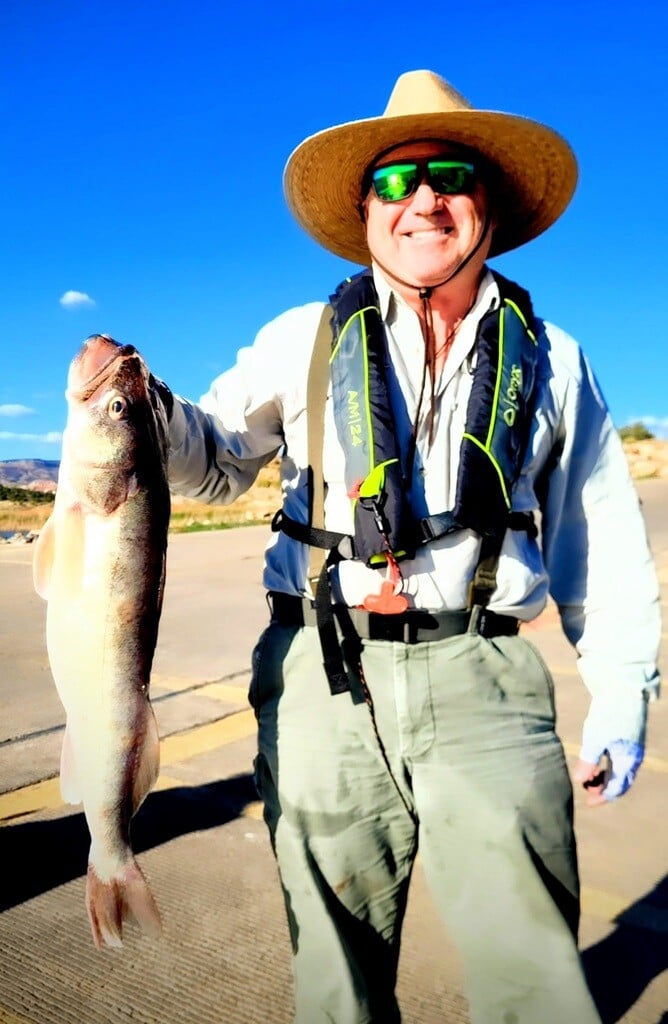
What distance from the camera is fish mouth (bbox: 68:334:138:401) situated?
2045mm

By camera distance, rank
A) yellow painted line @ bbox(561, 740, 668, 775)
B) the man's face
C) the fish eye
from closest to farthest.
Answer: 1. the fish eye
2. the man's face
3. yellow painted line @ bbox(561, 740, 668, 775)

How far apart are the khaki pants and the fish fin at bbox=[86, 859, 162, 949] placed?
1.17ft

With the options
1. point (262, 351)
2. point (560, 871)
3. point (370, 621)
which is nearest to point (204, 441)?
point (262, 351)

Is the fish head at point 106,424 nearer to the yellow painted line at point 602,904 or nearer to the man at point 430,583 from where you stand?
the man at point 430,583

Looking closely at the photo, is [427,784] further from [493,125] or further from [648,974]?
[493,125]

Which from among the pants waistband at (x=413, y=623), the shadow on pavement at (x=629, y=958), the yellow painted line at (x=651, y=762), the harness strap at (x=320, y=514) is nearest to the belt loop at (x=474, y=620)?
the pants waistband at (x=413, y=623)

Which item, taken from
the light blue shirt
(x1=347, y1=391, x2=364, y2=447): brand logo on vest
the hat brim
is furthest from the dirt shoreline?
(x1=347, y1=391, x2=364, y2=447): brand logo on vest

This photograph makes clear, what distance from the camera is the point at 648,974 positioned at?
3072 mm

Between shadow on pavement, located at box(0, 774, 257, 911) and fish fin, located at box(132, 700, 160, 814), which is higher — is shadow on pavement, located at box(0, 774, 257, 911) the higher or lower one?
the lower one

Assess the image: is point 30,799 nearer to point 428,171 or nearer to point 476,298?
point 476,298

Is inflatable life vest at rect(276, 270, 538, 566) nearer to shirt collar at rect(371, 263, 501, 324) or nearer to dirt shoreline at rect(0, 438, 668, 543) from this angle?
shirt collar at rect(371, 263, 501, 324)

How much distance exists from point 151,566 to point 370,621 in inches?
22.5

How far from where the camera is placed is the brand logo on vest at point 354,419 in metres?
2.36

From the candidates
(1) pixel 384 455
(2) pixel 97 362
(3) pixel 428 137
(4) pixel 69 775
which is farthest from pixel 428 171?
(4) pixel 69 775
